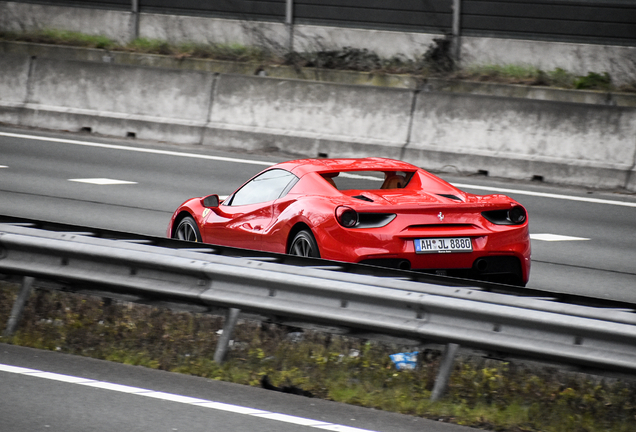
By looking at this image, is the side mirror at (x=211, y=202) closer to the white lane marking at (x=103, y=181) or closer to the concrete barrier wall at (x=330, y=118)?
the white lane marking at (x=103, y=181)

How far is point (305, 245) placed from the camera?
8359 mm

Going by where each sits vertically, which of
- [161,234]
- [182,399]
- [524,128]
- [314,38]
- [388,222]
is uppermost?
[314,38]

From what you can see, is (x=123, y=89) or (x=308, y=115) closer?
(x=308, y=115)

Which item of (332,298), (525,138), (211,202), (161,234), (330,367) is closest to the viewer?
(332,298)

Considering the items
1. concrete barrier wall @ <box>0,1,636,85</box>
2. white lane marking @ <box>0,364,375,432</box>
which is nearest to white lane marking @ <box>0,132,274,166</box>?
concrete barrier wall @ <box>0,1,636,85</box>

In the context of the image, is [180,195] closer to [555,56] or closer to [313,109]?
[313,109]

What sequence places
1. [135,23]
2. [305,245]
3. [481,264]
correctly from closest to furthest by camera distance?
[481,264]
[305,245]
[135,23]

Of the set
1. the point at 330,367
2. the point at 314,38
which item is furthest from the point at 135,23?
the point at 330,367

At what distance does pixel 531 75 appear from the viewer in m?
19.2

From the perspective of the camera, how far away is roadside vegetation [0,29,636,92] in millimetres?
18812

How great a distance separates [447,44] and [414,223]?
1254cm

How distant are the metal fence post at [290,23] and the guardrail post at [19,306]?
14.7 meters

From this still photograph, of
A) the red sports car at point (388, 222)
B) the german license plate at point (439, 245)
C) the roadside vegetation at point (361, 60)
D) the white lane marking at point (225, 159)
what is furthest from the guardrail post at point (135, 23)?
the german license plate at point (439, 245)

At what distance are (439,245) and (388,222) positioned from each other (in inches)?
17.3
